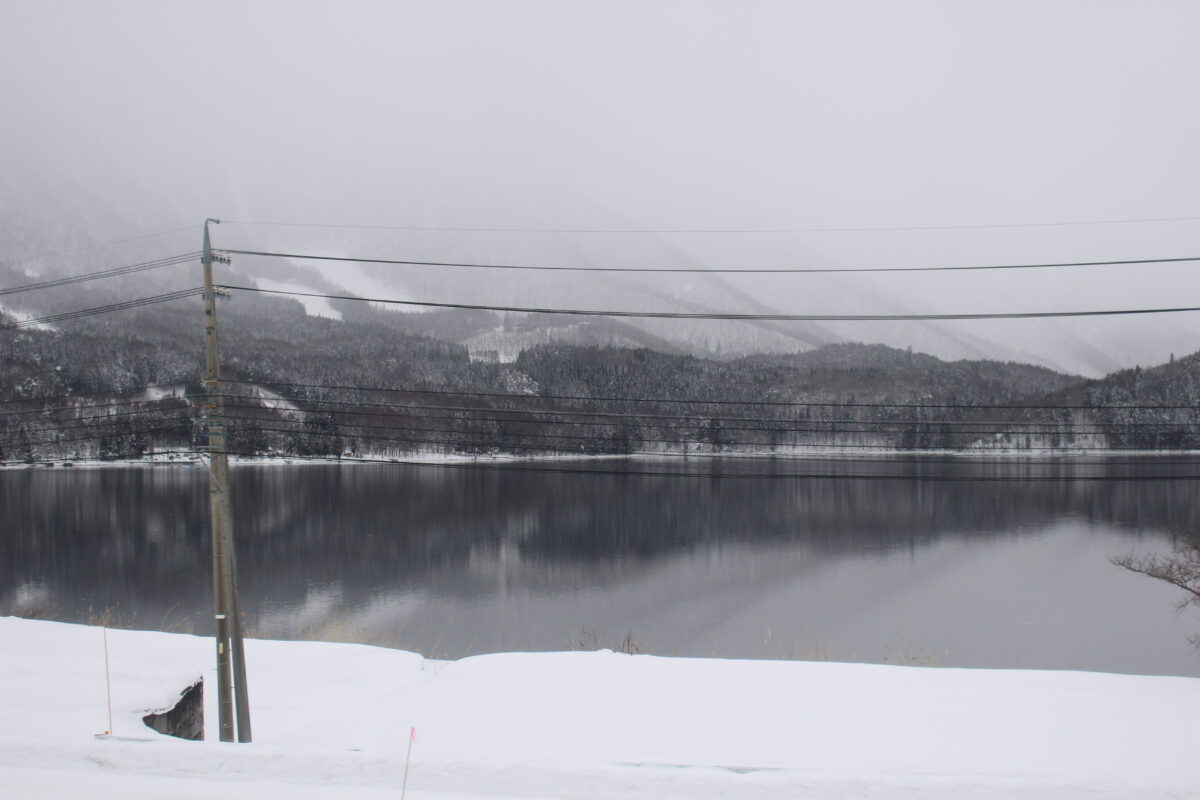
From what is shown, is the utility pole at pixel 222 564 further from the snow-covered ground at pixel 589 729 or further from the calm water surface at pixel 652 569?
the calm water surface at pixel 652 569

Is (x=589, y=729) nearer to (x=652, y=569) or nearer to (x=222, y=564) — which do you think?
(x=222, y=564)

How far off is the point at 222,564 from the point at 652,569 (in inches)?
1536

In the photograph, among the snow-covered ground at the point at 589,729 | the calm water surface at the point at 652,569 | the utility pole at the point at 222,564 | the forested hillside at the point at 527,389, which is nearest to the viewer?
the snow-covered ground at the point at 589,729

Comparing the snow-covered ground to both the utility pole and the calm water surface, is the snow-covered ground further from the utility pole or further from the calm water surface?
the calm water surface

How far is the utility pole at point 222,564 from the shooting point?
10.5 m

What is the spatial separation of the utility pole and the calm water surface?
Result: 38.0 ft

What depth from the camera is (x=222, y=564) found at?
35.1 ft

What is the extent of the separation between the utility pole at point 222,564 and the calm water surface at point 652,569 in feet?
38.0

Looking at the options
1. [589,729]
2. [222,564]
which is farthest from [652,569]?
[222,564]

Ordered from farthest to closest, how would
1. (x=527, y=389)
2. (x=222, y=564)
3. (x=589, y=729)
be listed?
1. (x=527, y=389)
2. (x=222, y=564)
3. (x=589, y=729)

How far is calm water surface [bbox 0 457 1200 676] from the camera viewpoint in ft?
105

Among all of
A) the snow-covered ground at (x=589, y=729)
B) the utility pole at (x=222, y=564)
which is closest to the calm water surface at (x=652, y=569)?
the snow-covered ground at (x=589, y=729)

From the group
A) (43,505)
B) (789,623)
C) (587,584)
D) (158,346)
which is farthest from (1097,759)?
(158,346)

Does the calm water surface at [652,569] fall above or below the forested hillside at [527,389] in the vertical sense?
below
